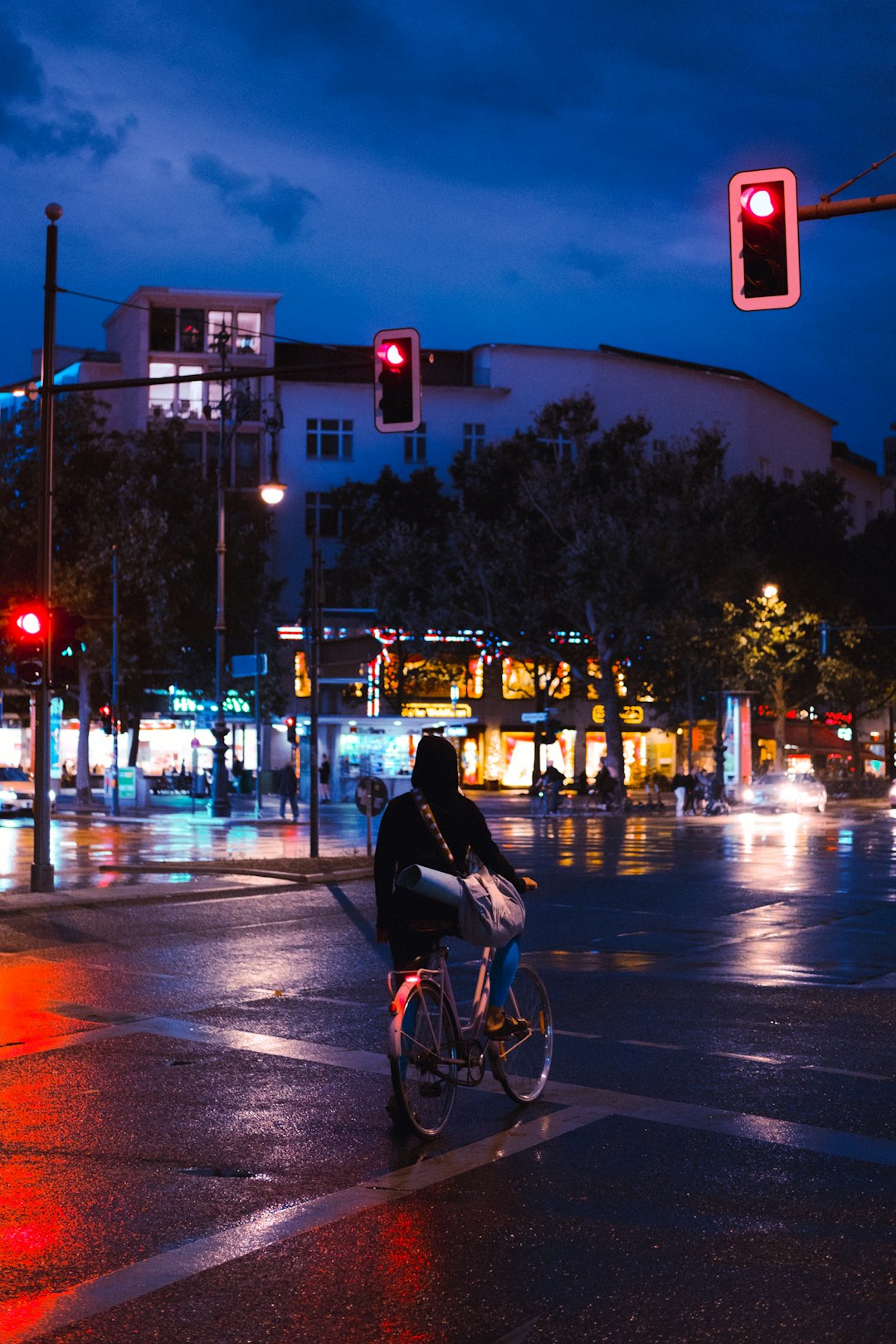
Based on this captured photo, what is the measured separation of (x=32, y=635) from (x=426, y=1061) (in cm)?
1394

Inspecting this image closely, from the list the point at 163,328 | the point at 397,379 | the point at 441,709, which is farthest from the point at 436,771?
the point at 163,328

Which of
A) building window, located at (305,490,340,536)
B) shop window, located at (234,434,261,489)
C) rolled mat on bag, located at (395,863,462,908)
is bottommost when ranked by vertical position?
rolled mat on bag, located at (395,863,462,908)

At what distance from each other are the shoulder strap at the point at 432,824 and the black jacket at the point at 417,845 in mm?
20

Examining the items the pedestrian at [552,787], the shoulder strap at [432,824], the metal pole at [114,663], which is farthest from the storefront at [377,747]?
the shoulder strap at [432,824]

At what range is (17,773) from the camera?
141ft

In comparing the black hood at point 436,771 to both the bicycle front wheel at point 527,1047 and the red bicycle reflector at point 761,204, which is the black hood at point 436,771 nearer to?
the bicycle front wheel at point 527,1047

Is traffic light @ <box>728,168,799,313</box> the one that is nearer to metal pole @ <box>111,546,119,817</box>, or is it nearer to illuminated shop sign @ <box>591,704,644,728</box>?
metal pole @ <box>111,546,119,817</box>

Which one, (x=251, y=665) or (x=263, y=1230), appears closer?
(x=263, y=1230)

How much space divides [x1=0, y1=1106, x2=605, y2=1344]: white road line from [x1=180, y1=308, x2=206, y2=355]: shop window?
222 ft

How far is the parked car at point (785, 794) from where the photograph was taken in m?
49.1

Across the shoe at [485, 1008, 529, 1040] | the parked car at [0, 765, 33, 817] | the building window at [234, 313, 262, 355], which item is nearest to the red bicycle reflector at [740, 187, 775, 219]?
the shoe at [485, 1008, 529, 1040]

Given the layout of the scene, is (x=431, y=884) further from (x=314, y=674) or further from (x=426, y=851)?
(x=314, y=674)

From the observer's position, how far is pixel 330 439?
73875mm

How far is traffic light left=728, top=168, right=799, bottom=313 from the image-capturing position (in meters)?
11.5
